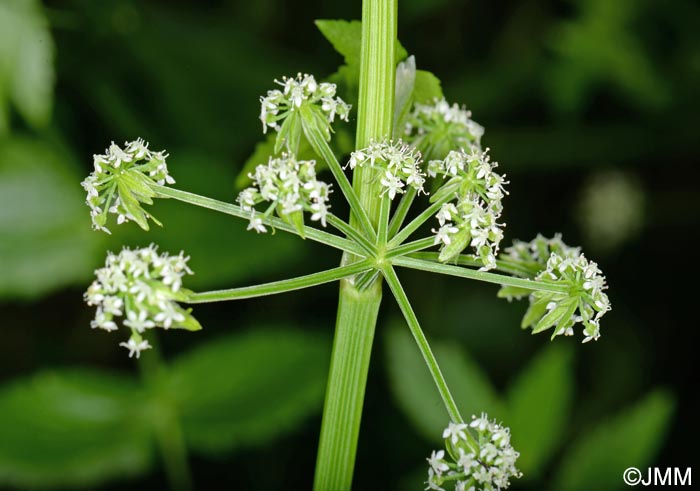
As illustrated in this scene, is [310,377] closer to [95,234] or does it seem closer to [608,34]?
[95,234]

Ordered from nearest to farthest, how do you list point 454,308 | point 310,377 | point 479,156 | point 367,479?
point 479,156
point 310,377
point 367,479
point 454,308

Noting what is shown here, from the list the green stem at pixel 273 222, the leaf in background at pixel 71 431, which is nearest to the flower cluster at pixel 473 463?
the green stem at pixel 273 222

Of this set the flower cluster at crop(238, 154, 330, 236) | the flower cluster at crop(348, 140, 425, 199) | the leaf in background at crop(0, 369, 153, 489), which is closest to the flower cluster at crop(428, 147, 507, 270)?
the flower cluster at crop(348, 140, 425, 199)

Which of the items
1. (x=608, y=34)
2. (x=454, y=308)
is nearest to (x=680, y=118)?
(x=608, y=34)

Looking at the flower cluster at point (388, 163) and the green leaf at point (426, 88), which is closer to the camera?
the flower cluster at point (388, 163)

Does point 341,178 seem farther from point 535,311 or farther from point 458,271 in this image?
point 535,311

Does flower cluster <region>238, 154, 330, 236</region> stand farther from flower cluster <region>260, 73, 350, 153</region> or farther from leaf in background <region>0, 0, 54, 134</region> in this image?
leaf in background <region>0, 0, 54, 134</region>

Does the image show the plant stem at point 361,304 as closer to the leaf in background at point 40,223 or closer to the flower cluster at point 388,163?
the flower cluster at point 388,163
